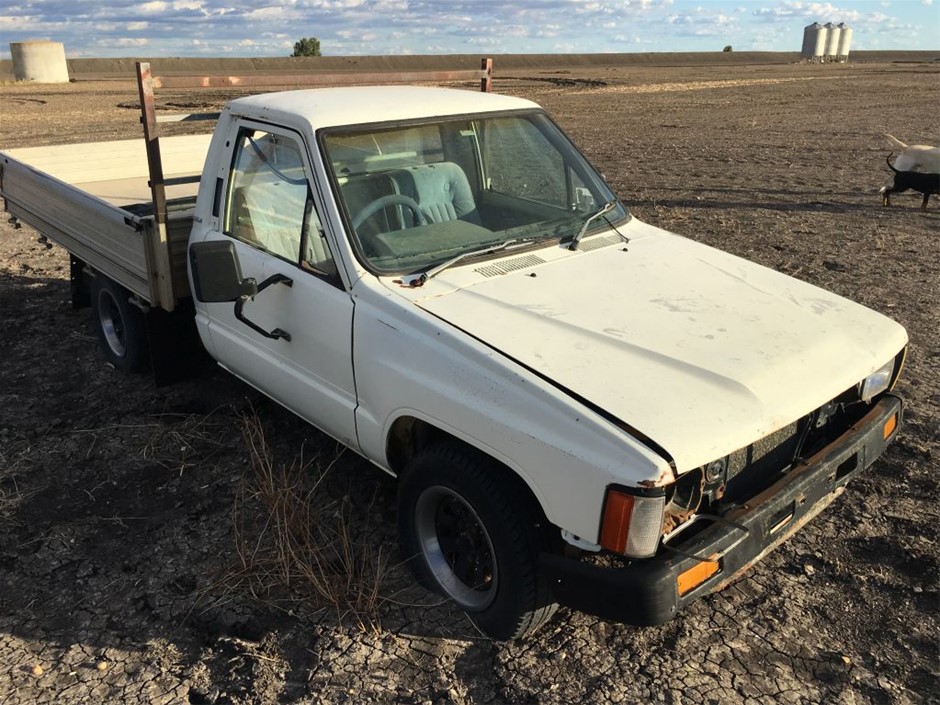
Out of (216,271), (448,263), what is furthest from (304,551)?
(448,263)

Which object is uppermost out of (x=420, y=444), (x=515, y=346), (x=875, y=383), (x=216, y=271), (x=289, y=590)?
(x=216, y=271)

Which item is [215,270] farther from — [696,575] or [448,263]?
[696,575]

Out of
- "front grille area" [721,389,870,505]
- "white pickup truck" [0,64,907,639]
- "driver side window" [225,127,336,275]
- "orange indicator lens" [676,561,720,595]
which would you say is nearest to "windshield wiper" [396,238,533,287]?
"white pickup truck" [0,64,907,639]

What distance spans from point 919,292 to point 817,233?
217 centimetres

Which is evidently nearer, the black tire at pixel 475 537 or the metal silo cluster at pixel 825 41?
the black tire at pixel 475 537

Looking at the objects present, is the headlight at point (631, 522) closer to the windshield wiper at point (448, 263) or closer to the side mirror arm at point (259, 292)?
the windshield wiper at point (448, 263)

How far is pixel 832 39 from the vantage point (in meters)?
81.2

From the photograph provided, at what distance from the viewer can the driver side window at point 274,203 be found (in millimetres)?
3504

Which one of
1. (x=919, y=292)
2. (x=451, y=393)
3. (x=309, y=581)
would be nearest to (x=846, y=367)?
(x=451, y=393)

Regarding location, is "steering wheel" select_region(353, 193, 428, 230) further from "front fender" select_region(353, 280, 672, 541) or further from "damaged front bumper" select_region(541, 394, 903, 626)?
"damaged front bumper" select_region(541, 394, 903, 626)

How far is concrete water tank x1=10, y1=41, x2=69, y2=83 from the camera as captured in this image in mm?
41906

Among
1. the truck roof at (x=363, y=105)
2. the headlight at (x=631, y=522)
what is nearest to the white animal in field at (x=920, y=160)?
the truck roof at (x=363, y=105)

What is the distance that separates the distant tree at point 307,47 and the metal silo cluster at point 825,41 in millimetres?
48382

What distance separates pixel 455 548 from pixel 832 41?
92.3 meters
